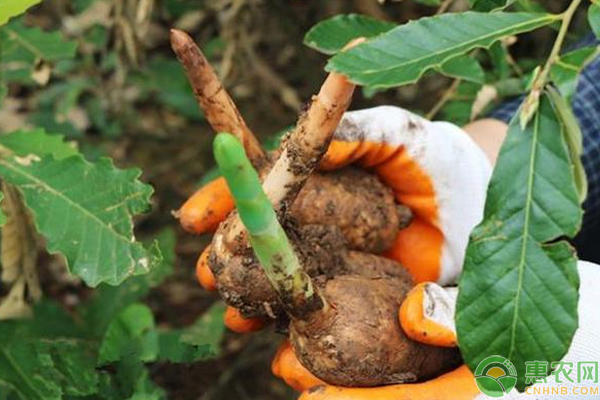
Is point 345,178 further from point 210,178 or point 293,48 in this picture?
point 293,48

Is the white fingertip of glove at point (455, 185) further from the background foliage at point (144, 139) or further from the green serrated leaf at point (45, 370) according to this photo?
the green serrated leaf at point (45, 370)

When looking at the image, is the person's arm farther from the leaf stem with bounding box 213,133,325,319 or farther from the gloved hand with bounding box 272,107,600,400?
the leaf stem with bounding box 213,133,325,319

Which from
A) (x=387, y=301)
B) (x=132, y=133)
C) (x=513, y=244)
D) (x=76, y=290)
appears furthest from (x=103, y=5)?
(x=513, y=244)

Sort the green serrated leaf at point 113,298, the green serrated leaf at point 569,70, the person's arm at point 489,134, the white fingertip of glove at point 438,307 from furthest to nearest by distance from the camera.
Answer: the green serrated leaf at point 113,298, the person's arm at point 489,134, the white fingertip of glove at point 438,307, the green serrated leaf at point 569,70

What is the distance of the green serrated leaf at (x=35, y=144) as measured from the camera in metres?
1.38

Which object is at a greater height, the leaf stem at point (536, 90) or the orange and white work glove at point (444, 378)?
the leaf stem at point (536, 90)

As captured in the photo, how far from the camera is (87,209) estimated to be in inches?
50.2

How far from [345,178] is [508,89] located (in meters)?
0.41

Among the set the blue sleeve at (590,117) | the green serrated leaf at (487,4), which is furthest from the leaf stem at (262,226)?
the blue sleeve at (590,117)

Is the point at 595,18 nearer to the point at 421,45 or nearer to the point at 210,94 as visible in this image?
the point at 421,45

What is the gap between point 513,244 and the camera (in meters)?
0.93

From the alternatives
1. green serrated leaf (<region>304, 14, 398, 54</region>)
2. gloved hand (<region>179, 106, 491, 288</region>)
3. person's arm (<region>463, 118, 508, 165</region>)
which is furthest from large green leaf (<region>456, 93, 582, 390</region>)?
person's arm (<region>463, 118, 508, 165</region>)

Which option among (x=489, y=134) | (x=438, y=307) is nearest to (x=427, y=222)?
(x=489, y=134)

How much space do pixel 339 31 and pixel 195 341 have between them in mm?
674
